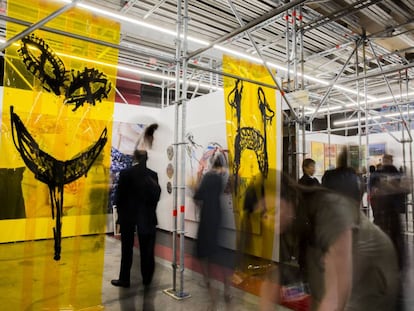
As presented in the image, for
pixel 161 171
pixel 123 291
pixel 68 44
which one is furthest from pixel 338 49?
pixel 123 291

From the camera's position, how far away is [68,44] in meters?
2.94

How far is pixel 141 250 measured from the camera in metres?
3.68

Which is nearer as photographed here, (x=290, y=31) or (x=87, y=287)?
(x=87, y=287)

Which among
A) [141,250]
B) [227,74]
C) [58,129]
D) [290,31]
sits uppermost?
[290,31]

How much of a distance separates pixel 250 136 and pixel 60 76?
2.39m

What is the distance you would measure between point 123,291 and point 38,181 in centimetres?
174

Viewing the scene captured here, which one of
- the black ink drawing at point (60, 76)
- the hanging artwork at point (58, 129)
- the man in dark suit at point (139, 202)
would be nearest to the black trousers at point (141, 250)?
→ the man in dark suit at point (139, 202)

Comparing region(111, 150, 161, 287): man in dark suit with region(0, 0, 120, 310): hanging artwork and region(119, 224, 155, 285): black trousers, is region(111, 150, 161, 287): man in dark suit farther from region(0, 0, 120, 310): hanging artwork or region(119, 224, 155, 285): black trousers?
region(0, 0, 120, 310): hanging artwork

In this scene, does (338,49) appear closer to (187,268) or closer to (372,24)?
(372,24)

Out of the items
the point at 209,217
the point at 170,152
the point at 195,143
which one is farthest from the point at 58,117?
the point at 170,152

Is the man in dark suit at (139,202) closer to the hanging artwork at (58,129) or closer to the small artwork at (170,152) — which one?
the hanging artwork at (58,129)

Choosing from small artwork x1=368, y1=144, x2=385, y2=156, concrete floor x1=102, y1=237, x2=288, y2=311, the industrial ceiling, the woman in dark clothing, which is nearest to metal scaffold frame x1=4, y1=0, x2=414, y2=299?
the industrial ceiling

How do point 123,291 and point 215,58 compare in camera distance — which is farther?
point 215,58

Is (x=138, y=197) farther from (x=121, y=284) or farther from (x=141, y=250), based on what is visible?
(x=121, y=284)
